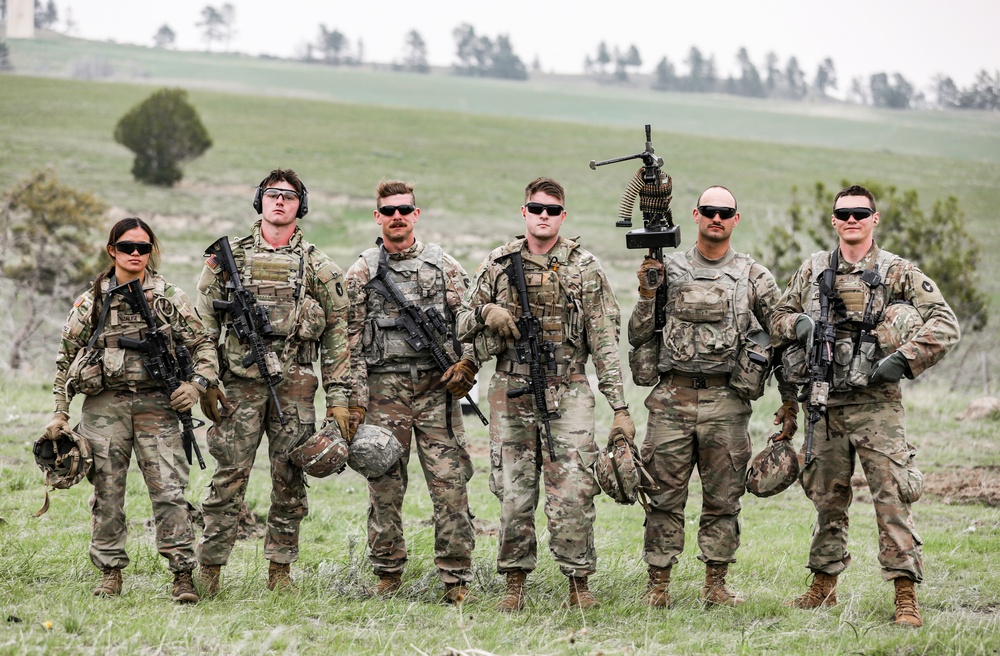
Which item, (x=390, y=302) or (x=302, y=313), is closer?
(x=302, y=313)

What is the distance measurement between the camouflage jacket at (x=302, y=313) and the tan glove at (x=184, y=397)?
30 centimetres

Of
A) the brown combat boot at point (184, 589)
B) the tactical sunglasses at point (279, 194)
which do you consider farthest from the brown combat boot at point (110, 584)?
the tactical sunglasses at point (279, 194)

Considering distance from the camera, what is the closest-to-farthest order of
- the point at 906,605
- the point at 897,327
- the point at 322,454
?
the point at 906,605, the point at 897,327, the point at 322,454

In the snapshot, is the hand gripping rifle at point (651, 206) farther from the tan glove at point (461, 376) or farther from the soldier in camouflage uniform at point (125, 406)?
the soldier in camouflage uniform at point (125, 406)

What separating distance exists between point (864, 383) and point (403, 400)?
114 inches

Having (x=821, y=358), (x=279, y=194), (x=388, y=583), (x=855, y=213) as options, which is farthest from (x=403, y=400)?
(x=855, y=213)

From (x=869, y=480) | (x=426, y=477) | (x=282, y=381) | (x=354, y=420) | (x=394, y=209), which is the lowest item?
(x=426, y=477)

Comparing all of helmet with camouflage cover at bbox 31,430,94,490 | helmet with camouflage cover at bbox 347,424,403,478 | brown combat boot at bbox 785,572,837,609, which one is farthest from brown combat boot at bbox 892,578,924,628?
helmet with camouflage cover at bbox 31,430,94,490

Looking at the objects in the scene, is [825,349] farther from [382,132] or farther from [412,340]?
[382,132]

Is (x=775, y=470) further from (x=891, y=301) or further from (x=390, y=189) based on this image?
(x=390, y=189)

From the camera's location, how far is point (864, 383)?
5836 millimetres

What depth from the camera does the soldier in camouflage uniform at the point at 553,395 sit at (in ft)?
20.0

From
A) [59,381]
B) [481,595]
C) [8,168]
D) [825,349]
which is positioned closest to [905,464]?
[825,349]

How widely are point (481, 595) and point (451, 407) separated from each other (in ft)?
4.11
